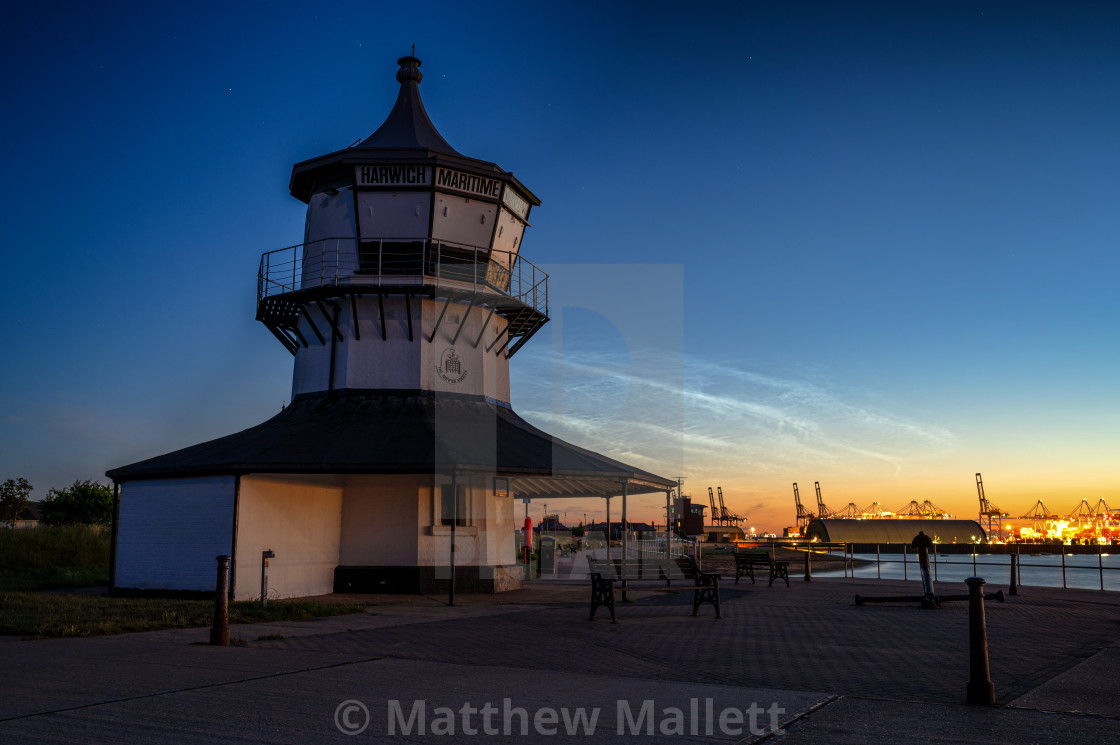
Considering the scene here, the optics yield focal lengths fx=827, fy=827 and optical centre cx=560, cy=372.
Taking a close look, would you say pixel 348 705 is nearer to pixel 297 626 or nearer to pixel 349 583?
pixel 297 626

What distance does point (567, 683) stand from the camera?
7.63m

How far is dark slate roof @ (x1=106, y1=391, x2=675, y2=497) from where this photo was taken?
57.5 ft

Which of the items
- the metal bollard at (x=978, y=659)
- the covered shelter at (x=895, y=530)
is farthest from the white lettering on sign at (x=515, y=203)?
the covered shelter at (x=895, y=530)

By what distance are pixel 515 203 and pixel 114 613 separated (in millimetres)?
14646

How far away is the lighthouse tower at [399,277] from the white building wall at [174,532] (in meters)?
4.60

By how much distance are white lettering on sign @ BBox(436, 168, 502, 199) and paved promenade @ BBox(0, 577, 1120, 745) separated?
39.7ft

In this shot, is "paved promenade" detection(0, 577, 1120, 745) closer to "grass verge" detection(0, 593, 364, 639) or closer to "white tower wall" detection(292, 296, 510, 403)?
"grass verge" detection(0, 593, 364, 639)

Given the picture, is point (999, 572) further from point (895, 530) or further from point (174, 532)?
point (895, 530)

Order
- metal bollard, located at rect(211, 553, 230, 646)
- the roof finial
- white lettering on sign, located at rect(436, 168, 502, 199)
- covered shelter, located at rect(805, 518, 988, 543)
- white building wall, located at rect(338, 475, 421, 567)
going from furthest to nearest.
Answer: covered shelter, located at rect(805, 518, 988, 543)
the roof finial
white lettering on sign, located at rect(436, 168, 502, 199)
white building wall, located at rect(338, 475, 421, 567)
metal bollard, located at rect(211, 553, 230, 646)

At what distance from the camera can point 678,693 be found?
23.5 ft

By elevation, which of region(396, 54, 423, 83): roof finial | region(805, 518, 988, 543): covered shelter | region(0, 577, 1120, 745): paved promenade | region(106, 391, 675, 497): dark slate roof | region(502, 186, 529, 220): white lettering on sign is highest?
region(396, 54, 423, 83): roof finial

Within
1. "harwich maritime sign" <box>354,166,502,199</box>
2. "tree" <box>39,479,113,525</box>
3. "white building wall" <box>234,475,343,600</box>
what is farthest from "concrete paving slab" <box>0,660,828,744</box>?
Answer: "tree" <box>39,479,113,525</box>

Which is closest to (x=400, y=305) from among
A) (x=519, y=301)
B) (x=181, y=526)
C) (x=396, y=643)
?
(x=519, y=301)

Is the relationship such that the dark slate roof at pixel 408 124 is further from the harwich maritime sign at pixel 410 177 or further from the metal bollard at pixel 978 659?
the metal bollard at pixel 978 659
